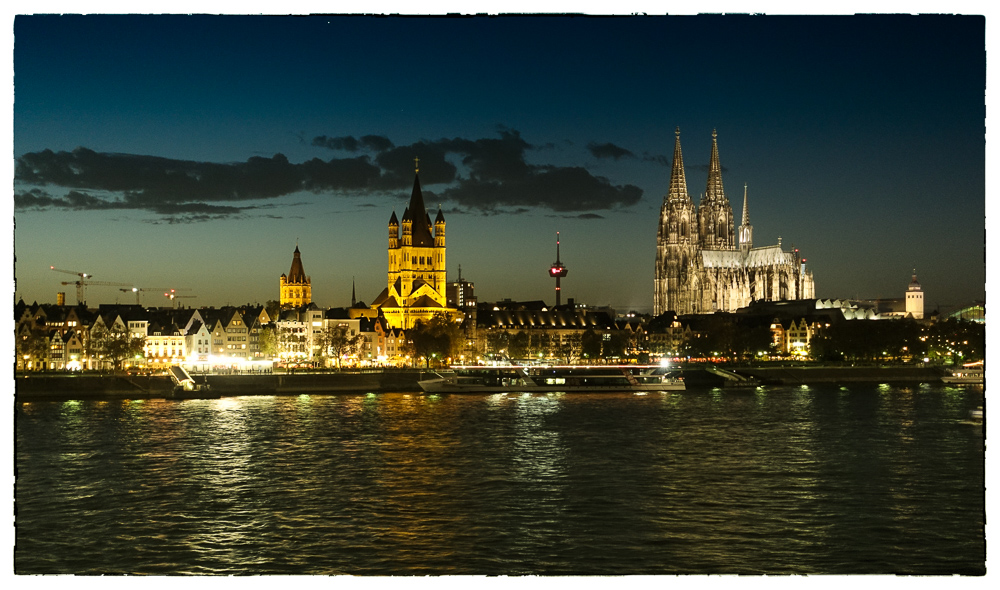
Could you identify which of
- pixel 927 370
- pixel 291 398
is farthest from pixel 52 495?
pixel 927 370

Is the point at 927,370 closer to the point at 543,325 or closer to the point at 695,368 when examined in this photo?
the point at 695,368

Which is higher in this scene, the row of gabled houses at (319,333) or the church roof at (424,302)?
the church roof at (424,302)

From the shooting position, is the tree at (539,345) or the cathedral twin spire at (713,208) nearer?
the tree at (539,345)

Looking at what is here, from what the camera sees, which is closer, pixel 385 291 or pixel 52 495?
pixel 52 495

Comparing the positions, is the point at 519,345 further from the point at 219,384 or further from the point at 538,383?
the point at 219,384

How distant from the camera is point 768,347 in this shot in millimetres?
77312

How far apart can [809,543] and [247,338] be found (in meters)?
56.7

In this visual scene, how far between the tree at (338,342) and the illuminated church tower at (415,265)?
10163 millimetres

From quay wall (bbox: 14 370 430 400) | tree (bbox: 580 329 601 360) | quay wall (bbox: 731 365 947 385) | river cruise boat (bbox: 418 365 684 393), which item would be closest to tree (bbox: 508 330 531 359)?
tree (bbox: 580 329 601 360)

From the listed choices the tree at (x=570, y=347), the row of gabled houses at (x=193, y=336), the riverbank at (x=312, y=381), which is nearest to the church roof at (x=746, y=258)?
the tree at (x=570, y=347)

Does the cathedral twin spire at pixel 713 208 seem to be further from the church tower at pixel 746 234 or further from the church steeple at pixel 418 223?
the church steeple at pixel 418 223

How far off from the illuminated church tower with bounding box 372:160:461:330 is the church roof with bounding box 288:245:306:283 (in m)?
6.57

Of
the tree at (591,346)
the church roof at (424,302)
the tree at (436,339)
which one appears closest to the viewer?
the tree at (436,339)

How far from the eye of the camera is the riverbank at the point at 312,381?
143ft
